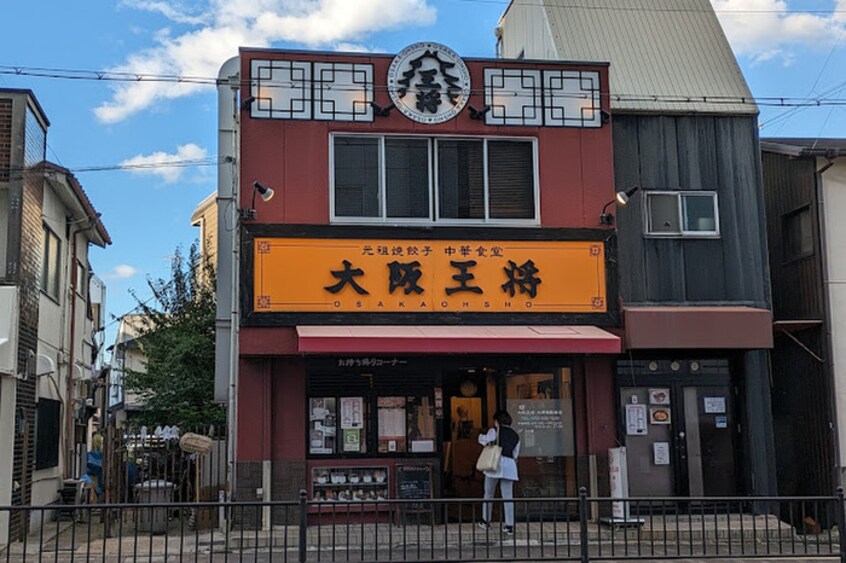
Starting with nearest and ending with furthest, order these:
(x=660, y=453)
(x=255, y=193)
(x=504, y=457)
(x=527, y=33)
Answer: (x=504, y=457), (x=255, y=193), (x=660, y=453), (x=527, y=33)

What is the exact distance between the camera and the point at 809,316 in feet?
54.2

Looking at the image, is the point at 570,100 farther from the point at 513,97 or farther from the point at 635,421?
the point at 635,421

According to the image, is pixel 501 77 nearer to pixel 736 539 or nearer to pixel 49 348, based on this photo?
pixel 736 539

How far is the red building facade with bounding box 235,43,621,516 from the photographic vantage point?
1427cm

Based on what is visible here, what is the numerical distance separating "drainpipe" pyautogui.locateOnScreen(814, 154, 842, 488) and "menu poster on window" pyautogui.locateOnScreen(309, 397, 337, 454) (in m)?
8.28

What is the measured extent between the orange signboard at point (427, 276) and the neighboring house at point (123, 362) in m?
13.0

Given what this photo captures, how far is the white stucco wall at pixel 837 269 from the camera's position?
52.1 ft

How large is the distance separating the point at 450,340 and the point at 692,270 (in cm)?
463

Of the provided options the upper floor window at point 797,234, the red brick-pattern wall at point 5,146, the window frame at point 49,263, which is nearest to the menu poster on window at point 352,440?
the window frame at point 49,263

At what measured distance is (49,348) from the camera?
702 inches

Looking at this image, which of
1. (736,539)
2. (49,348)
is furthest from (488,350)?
(49,348)

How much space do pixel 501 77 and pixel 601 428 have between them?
5.86m

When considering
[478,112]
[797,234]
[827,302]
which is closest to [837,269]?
[827,302]

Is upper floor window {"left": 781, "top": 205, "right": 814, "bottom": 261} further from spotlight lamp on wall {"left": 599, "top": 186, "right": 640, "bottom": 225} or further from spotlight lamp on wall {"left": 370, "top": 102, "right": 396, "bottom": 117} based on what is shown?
spotlight lamp on wall {"left": 370, "top": 102, "right": 396, "bottom": 117}
